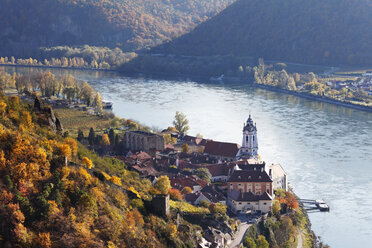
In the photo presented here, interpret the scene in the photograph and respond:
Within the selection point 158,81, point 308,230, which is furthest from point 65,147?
point 158,81

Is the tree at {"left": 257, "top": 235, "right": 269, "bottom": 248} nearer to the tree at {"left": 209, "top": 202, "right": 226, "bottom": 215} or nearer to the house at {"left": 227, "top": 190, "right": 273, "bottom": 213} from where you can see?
the tree at {"left": 209, "top": 202, "right": 226, "bottom": 215}

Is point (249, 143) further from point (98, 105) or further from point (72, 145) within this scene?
point (98, 105)

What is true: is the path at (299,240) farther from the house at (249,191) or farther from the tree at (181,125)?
the tree at (181,125)

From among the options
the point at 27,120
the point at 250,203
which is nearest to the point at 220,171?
the point at 250,203

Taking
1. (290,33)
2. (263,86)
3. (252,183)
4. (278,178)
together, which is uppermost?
(290,33)

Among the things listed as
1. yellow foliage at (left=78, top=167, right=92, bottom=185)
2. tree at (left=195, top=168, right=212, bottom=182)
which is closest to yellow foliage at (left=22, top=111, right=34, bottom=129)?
yellow foliage at (left=78, top=167, right=92, bottom=185)

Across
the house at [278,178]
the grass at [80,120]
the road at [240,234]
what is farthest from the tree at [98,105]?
the road at [240,234]
